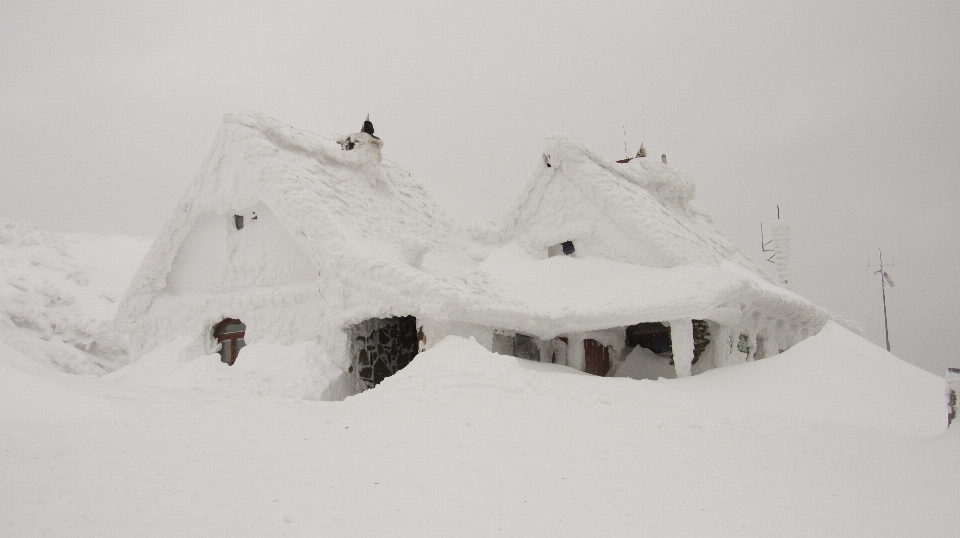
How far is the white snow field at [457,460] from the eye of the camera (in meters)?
3.93

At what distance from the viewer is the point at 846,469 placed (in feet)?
21.7

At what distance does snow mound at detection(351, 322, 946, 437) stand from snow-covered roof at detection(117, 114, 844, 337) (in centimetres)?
135

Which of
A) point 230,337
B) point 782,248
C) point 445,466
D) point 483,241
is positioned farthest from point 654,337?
point 445,466

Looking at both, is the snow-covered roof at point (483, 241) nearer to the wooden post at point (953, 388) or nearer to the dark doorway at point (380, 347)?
the dark doorway at point (380, 347)

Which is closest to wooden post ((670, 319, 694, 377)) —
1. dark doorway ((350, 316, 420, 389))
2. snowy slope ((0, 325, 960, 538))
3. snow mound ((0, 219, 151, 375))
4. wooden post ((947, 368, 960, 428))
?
snowy slope ((0, 325, 960, 538))

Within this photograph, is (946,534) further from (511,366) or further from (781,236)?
(781,236)

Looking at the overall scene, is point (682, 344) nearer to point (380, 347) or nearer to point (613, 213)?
point (613, 213)

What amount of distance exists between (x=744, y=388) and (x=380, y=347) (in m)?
6.84

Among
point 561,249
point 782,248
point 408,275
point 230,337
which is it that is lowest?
point 230,337

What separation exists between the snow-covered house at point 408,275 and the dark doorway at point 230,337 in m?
0.03

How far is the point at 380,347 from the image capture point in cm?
1295

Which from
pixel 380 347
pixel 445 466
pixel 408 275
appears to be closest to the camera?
pixel 445 466

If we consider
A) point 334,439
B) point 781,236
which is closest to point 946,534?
point 334,439

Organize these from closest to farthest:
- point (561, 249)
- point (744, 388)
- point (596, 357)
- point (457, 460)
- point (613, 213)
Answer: point (457, 460), point (744, 388), point (596, 357), point (613, 213), point (561, 249)
